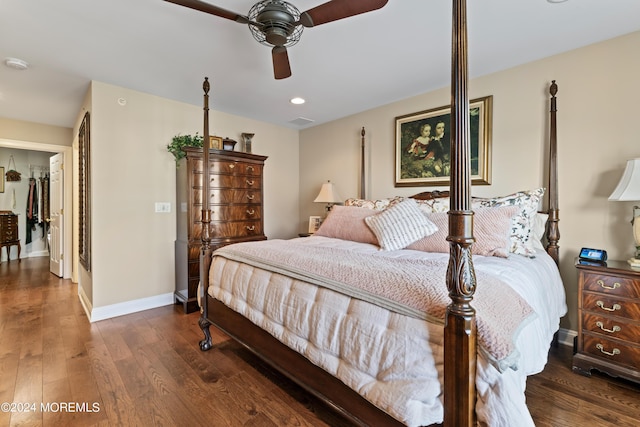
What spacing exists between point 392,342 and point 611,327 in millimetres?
1782

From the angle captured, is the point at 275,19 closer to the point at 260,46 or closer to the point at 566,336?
the point at 260,46

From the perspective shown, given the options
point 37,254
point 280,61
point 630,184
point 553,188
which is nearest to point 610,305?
point 630,184

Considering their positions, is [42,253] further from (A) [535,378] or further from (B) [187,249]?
(A) [535,378]

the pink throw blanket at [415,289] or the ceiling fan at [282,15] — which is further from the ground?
the ceiling fan at [282,15]

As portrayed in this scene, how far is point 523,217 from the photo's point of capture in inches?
88.2

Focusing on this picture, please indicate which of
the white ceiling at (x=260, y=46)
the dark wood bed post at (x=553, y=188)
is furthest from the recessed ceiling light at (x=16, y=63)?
the dark wood bed post at (x=553, y=188)

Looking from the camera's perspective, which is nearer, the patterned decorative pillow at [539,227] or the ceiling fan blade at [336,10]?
the ceiling fan blade at [336,10]

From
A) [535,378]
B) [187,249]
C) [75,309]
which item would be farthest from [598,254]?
[75,309]

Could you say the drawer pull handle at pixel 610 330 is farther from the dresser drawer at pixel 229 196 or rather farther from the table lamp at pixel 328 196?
the dresser drawer at pixel 229 196

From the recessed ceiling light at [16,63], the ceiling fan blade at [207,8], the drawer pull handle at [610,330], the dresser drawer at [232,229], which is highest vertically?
the recessed ceiling light at [16,63]

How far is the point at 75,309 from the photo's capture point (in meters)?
3.26

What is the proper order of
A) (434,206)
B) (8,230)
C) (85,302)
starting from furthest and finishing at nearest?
Result: (8,230) → (85,302) → (434,206)

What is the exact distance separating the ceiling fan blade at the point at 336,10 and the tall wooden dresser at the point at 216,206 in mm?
2020

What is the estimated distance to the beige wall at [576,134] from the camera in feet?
7.12
